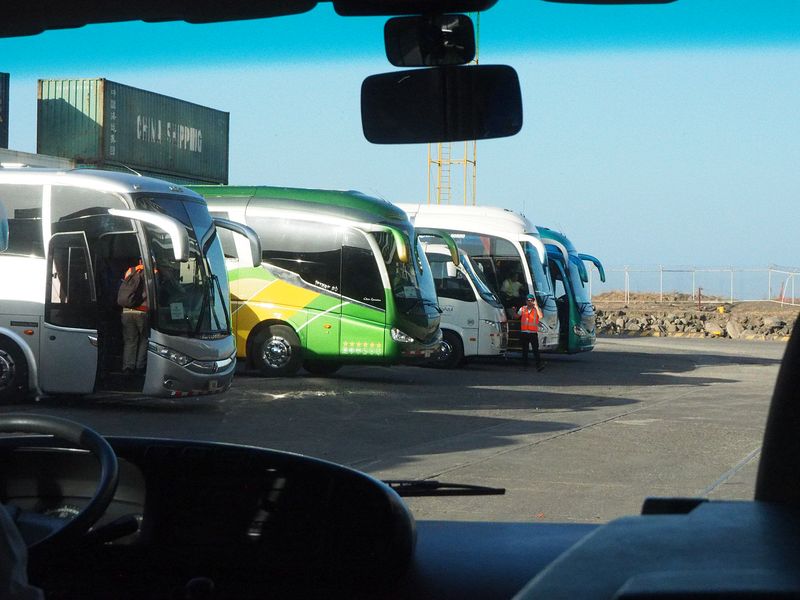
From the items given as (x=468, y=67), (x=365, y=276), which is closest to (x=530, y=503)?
(x=468, y=67)

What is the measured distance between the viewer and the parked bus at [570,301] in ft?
92.1

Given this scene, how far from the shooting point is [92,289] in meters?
14.6

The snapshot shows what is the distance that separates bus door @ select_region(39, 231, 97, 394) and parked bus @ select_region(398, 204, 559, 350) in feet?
39.1

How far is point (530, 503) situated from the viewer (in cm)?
765

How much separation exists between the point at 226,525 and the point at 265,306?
58.7ft

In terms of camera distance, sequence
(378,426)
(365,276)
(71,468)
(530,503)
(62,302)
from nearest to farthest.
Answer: (71,468) → (530,503) → (378,426) → (62,302) → (365,276)

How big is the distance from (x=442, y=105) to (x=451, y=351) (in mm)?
21797

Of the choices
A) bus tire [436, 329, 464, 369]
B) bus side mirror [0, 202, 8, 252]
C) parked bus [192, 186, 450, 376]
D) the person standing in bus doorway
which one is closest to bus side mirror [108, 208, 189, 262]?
the person standing in bus doorway

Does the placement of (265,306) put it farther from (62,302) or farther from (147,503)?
(147,503)

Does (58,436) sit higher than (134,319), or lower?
higher

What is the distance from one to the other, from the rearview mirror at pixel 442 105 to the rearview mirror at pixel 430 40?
0.08 m

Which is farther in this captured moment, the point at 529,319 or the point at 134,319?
the point at 529,319

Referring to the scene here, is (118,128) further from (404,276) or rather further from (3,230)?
(3,230)

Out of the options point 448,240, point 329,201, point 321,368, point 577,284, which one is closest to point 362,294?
point 329,201
